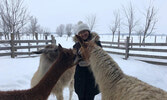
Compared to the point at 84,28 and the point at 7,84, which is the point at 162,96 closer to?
the point at 84,28

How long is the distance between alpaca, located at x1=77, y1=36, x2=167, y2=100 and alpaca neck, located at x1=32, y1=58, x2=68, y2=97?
46cm

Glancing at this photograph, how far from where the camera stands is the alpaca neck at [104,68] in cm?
223

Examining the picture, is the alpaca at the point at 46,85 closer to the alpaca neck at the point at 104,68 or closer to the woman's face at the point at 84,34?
the alpaca neck at the point at 104,68

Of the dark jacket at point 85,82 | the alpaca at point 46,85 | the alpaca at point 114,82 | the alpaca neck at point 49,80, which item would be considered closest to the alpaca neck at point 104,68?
the alpaca at point 114,82

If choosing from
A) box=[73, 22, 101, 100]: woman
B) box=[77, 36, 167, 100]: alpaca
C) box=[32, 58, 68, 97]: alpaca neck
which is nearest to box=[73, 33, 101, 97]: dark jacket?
box=[73, 22, 101, 100]: woman

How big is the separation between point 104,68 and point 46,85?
915 mm

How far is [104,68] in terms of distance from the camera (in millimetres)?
2352

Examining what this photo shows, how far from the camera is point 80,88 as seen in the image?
3.18 metres

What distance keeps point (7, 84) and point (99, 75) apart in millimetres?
3980

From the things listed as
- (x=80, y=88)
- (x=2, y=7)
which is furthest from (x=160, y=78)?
(x=2, y=7)

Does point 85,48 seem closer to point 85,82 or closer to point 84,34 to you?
point 84,34

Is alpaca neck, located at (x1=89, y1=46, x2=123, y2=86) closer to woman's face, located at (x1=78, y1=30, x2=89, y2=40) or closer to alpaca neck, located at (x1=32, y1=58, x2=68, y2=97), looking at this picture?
alpaca neck, located at (x1=32, y1=58, x2=68, y2=97)

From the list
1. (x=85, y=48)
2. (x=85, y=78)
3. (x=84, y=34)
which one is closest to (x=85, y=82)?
(x=85, y=78)

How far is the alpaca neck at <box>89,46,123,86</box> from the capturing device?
2.23 meters
